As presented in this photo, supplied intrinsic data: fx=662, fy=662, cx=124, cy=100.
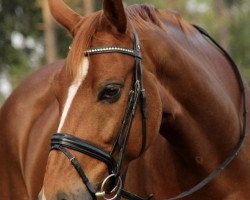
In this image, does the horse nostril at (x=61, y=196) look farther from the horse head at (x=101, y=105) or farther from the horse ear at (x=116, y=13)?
the horse ear at (x=116, y=13)

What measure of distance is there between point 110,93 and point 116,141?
0.25m

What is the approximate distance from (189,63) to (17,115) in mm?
2543

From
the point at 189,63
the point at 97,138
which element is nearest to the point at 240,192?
the point at 189,63

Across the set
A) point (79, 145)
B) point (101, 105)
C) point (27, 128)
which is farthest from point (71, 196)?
point (27, 128)

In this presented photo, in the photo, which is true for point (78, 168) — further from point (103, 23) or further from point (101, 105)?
point (103, 23)

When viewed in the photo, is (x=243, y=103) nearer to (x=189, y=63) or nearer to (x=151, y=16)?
(x=189, y=63)

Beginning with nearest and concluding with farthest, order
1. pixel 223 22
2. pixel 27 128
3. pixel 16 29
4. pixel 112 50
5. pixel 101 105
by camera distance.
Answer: pixel 101 105 → pixel 112 50 → pixel 27 128 → pixel 16 29 → pixel 223 22

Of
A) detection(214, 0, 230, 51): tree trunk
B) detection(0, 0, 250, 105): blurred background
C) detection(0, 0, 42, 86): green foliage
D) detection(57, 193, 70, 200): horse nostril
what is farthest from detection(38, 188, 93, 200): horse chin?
detection(214, 0, 230, 51): tree trunk

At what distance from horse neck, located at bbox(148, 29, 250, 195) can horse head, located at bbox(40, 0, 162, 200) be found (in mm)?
189

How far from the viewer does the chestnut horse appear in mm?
3359

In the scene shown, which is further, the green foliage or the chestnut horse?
the green foliage

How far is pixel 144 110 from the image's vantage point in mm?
3547

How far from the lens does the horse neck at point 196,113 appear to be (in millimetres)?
3818

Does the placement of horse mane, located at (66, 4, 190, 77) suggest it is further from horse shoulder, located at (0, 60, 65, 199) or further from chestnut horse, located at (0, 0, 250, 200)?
horse shoulder, located at (0, 60, 65, 199)
